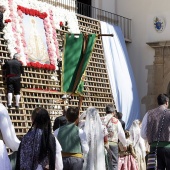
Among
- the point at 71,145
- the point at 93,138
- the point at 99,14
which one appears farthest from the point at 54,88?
the point at 71,145

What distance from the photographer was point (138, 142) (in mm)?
14086

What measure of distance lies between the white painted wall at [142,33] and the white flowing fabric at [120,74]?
1256 mm

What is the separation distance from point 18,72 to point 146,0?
771cm

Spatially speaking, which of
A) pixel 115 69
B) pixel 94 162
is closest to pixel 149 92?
pixel 115 69

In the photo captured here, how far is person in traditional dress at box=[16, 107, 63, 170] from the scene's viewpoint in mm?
6941

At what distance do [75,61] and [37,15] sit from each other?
60.4 inches

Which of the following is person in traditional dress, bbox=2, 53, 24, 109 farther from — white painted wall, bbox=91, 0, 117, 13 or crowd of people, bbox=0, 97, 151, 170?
white painted wall, bbox=91, 0, 117, 13

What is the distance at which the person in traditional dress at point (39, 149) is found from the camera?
6.94m

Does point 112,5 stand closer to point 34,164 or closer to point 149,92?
point 149,92

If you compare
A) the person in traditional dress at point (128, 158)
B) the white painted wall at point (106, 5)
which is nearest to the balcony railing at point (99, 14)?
the white painted wall at point (106, 5)

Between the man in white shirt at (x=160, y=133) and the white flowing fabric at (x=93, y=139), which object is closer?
the man in white shirt at (x=160, y=133)

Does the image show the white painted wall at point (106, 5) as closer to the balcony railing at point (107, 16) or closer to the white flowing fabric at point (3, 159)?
the balcony railing at point (107, 16)

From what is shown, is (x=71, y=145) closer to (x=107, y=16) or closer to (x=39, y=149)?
(x=39, y=149)

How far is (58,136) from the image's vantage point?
8.41 metres
